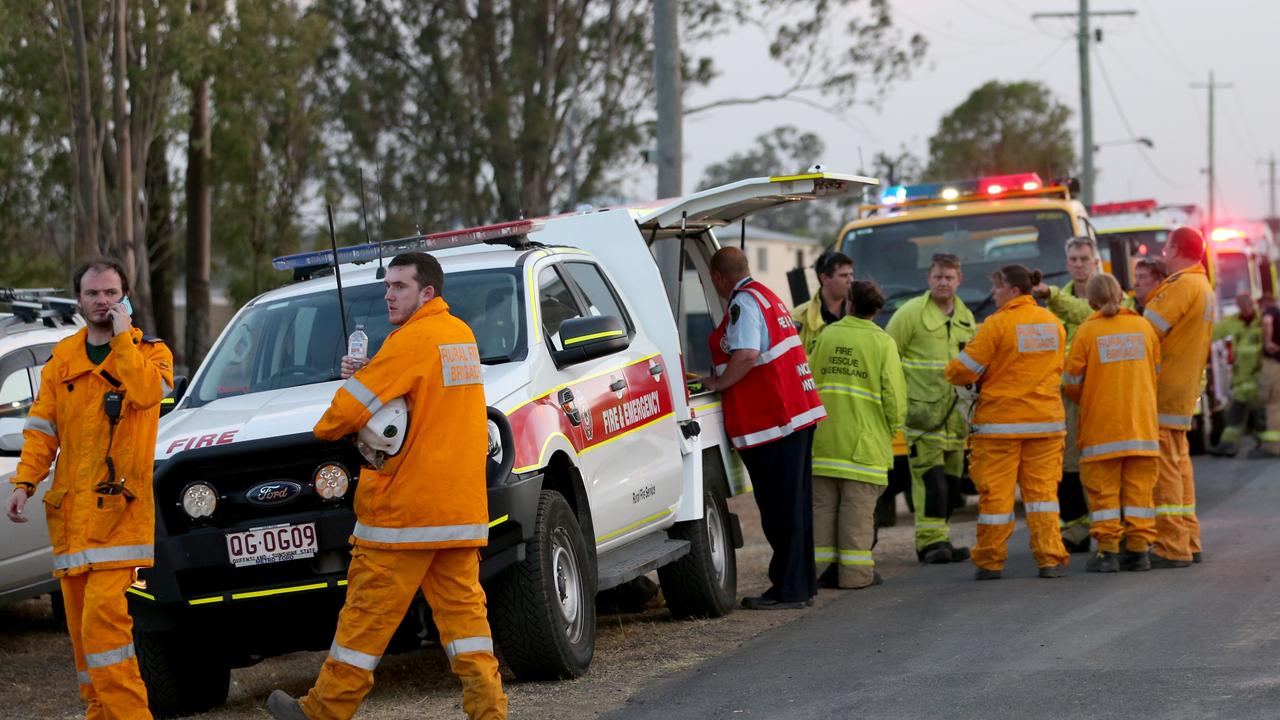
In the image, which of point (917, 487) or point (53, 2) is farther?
point (53, 2)

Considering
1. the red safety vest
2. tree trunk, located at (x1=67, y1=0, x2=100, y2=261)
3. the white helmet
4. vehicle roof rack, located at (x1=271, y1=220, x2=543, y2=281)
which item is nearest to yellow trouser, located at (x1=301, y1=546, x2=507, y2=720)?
the white helmet

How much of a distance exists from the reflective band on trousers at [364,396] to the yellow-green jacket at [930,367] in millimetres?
5880

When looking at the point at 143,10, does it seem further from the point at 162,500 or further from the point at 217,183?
the point at 162,500

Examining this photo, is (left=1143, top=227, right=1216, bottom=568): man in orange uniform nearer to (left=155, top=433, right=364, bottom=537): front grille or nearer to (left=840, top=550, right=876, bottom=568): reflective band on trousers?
(left=840, top=550, right=876, bottom=568): reflective band on trousers

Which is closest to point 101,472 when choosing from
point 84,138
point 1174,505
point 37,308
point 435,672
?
point 435,672

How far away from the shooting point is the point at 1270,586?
9234 millimetres

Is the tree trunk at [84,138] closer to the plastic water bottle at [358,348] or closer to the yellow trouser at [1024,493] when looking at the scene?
the yellow trouser at [1024,493]

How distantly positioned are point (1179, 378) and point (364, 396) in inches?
250

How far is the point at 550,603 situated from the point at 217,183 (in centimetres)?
1797

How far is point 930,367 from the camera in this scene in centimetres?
1117

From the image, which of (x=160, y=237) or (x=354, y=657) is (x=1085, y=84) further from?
(x=354, y=657)

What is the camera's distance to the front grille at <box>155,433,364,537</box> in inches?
262

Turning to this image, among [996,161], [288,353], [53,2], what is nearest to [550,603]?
[288,353]

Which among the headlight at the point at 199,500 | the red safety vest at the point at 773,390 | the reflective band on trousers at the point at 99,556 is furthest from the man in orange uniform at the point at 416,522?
the red safety vest at the point at 773,390
